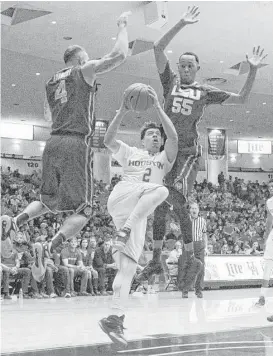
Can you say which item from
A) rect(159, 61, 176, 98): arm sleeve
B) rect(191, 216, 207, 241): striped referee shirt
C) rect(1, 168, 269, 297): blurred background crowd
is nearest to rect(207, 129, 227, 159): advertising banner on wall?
rect(1, 168, 269, 297): blurred background crowd

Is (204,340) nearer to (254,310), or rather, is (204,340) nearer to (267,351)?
(267,351)

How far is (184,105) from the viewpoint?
5.59 metres

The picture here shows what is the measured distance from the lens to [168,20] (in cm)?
1548

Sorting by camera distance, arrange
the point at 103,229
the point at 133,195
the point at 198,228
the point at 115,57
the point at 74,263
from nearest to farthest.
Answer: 1. the point at 115,57
2. the point at 133,195
3. the point at 198,228
4. the point at 74,263
5. the point at 103,229

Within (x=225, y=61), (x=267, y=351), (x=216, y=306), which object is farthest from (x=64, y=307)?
(x=225, y=61)

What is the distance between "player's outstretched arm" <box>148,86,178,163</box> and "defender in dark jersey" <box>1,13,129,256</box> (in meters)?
0.45

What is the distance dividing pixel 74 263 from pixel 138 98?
897cm

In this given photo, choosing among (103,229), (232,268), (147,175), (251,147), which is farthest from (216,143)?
(147,175)

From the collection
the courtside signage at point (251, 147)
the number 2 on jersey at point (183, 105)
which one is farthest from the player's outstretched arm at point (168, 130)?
the courtside signage at point (251, 147)

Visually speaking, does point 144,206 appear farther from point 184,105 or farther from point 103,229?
point 103,229

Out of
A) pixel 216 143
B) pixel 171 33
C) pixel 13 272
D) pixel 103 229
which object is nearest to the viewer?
pixel 171 33

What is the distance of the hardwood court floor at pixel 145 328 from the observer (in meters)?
5.61

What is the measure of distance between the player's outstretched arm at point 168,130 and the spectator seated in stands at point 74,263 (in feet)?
26.4

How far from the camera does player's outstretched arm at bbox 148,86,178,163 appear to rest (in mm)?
5016
